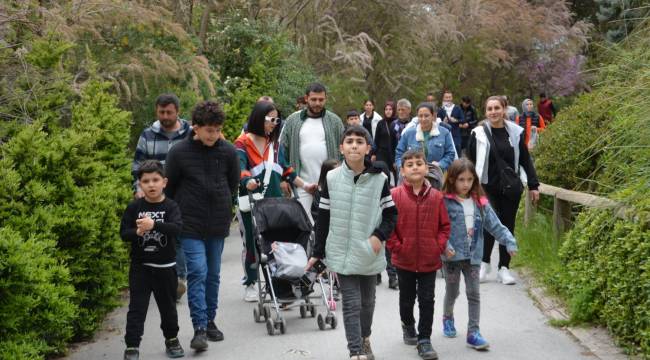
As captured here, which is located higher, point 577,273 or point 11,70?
point 11,70

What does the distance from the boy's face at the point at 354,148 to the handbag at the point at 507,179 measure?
368 cm

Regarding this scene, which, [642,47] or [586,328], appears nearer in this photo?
[586,328]

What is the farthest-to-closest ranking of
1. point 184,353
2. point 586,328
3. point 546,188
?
point 546,188 < point 586,328 < point 184,353

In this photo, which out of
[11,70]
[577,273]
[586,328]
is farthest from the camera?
[11,70]

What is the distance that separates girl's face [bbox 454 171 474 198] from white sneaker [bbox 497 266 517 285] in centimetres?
285

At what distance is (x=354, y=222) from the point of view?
7023 millimetres

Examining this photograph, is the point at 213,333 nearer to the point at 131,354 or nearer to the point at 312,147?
the point at 131,354

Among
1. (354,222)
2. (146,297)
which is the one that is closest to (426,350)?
(354,222)

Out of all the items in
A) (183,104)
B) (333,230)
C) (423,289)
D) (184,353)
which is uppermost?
(183,104)

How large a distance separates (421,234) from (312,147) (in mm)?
2947

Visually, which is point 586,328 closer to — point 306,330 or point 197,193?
point 306,330

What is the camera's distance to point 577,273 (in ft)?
28.6

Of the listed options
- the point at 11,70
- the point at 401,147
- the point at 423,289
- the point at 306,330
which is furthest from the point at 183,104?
the point at 423,289

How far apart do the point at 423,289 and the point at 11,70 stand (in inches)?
180
